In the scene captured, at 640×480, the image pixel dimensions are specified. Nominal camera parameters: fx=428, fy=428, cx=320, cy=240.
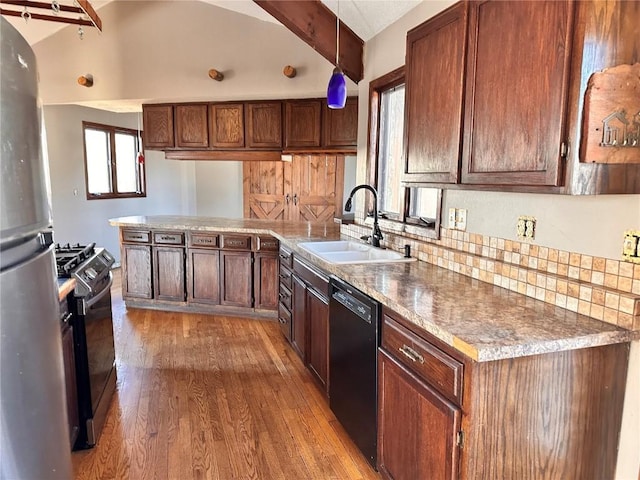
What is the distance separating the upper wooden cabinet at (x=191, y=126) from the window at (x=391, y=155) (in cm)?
200

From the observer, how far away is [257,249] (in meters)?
4.04

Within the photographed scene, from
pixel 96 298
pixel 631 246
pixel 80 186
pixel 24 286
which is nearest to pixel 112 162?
pixel 80 186

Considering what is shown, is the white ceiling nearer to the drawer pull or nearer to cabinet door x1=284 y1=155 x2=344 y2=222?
the drawer pull

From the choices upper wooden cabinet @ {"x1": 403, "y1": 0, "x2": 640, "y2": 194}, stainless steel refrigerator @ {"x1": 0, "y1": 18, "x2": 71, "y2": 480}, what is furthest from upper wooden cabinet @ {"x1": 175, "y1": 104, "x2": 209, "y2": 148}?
stainless steel refrigerator @ {"x1": 0, "y1": 18, "x2": 71, "y2": 480}

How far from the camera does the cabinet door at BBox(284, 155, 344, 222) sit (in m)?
6.36

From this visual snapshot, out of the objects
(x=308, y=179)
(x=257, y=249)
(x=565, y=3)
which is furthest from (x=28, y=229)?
(x=308, y=179)

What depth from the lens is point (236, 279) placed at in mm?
4180

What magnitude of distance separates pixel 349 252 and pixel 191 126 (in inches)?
98.1

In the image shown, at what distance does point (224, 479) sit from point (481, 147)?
1.84 meters

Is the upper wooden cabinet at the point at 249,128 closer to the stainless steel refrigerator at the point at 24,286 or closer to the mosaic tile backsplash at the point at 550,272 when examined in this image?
the mosaic tile backsplash at the point at 550,272

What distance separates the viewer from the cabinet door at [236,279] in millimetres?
4125

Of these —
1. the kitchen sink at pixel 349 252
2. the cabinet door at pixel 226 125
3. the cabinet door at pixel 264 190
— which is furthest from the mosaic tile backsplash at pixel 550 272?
the cabinet door at pixel 264 190

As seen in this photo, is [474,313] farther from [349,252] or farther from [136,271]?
[136,271]

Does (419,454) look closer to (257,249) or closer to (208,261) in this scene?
(257,249)
